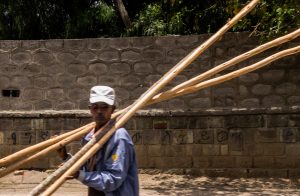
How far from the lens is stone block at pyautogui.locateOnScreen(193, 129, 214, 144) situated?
6.80 meters

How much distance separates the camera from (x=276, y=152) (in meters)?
6.72

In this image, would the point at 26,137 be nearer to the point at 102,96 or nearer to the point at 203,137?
the point at 203,137

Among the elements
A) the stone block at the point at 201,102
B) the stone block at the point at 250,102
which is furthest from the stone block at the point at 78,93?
the stone block at the point at 250,102

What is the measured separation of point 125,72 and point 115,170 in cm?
420

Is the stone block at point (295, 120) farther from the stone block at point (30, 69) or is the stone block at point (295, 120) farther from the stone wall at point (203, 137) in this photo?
the stone block at point (30, 69)

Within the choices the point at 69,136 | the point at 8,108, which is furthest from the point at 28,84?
the point at 69,136

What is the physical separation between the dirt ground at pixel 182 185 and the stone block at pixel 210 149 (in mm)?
361

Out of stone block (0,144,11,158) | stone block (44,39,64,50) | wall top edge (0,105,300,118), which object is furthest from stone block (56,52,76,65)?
stone block (0,144,11,158)

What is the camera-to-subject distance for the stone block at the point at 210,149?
6820 millimetres

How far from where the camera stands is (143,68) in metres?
6.85

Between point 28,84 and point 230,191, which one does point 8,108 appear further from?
point 230,191

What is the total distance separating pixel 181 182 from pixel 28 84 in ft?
8.60

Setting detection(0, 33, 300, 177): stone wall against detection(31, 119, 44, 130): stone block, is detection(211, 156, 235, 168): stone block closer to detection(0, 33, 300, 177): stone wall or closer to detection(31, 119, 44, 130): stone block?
detection(0, 33, 300, 177): stone wall

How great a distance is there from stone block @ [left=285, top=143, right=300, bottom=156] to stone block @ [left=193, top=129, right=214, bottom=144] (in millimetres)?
1051
